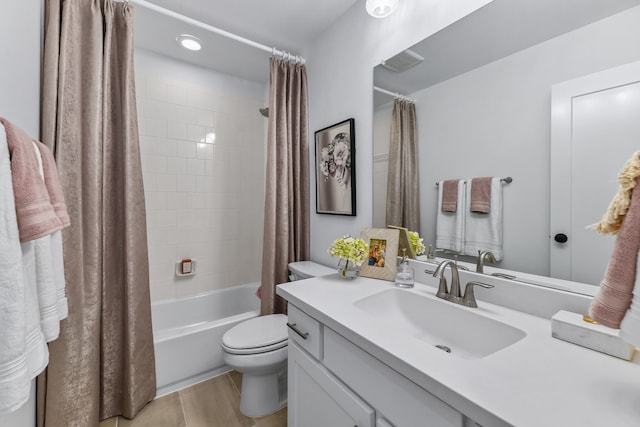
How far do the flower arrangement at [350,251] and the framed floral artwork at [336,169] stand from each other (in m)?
0.37

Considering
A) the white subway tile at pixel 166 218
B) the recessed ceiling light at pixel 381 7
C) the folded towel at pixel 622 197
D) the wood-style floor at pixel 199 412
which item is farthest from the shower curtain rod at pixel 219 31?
the wood-style floor at pixel 199 412

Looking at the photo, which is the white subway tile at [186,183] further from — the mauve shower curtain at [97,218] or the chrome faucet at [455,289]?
the chrome faucet at [455,289]

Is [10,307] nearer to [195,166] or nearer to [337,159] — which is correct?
[337,159]

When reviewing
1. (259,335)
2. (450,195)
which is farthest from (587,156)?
(259,335)

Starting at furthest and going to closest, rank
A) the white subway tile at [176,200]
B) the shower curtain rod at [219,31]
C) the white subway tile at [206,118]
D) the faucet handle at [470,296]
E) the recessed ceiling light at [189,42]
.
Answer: the white subway tile at [206,118] < the white subway tile at [176,200] < the recessed ceiling light at [189,42] < the shower curtain rod at [219,31] < the faucet handle at [470,296]

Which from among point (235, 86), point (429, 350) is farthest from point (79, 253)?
point (235, 86)

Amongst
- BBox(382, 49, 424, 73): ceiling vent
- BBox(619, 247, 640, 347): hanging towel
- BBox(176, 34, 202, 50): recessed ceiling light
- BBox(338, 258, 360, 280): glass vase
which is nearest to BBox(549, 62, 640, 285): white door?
BBox(619, 247, 640, 347): hanging towel

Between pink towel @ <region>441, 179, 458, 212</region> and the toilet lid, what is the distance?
1.13m

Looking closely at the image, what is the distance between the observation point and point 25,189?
2.14ft

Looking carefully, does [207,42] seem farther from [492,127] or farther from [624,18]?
[624,18]

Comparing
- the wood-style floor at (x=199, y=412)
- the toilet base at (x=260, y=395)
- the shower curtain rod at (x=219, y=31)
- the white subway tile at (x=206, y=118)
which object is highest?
the shower curtain rod at (x=219, y=31)

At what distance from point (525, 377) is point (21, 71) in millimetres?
1927

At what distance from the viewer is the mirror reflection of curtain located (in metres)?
1.33

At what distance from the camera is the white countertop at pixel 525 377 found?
468 millimetres
